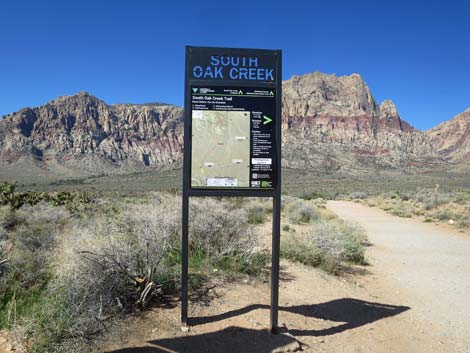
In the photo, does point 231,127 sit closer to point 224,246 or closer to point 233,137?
point 233,137

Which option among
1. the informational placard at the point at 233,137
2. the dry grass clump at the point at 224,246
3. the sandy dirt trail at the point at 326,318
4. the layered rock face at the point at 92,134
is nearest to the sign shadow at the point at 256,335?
the sandy dirt trail at the point at 326,318

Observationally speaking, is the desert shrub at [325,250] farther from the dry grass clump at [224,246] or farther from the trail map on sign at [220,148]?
the trail map on sign at [220,148]

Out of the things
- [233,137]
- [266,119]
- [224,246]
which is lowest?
[224,246]

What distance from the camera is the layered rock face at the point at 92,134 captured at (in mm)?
119062

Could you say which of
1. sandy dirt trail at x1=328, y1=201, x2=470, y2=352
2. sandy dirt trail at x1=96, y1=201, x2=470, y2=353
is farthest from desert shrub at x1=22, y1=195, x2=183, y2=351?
sandy dirt trail at x1=328, y1=201, x2=470, y2=352

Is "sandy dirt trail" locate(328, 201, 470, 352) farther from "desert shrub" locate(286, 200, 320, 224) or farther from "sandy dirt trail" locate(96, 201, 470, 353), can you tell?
"desert shrub" locate(286, 200, 320, 224)

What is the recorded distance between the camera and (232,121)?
4465 millimetres

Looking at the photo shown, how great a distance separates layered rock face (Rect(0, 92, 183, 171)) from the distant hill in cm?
31

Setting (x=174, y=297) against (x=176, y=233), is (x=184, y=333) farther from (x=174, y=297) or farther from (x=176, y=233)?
(x=176, y=233)

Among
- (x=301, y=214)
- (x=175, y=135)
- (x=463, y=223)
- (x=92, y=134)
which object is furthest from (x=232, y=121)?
(x=175, y=135)

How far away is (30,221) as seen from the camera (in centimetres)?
1071

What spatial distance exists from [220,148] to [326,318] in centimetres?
307

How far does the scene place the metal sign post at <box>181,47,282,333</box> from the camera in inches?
174

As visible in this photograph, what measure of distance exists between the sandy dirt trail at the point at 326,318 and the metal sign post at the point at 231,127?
1.60 feet
